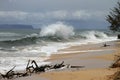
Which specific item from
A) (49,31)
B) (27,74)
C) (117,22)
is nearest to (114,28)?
(117,22)

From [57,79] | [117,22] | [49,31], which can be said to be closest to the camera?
[57,79]

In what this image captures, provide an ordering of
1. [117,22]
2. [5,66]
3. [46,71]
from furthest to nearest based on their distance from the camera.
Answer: [117,22] < [5,66] < [46,71]

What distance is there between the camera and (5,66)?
62.2ft

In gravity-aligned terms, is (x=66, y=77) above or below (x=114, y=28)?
below

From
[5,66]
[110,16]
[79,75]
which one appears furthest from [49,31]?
[79,75]

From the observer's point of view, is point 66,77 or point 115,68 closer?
point 66,77

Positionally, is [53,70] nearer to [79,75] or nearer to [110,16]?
[79,75]

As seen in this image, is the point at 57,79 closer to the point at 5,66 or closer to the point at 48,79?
the point at 48,79

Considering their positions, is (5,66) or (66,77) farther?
(5,66)

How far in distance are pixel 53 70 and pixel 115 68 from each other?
3026 millimetres

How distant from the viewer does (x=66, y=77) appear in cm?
1388

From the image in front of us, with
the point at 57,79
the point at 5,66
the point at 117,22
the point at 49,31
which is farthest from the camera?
the point at 49,31

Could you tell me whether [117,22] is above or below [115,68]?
above

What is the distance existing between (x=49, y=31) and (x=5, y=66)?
5001cm
